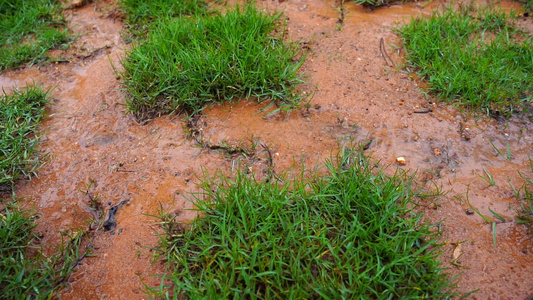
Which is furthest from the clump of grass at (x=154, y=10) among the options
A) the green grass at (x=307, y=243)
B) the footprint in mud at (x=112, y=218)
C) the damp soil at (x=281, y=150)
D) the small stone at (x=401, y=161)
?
the small stone at (x=401, y=161)

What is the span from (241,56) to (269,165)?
980 mm

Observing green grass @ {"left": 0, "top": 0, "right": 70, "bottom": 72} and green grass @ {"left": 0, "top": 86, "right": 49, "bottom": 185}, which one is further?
green grass @ {"left": 0, "top": 0, "right": 70, "bottom": 72}

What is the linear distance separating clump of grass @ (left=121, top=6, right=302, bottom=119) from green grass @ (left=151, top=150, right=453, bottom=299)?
863 millimetres

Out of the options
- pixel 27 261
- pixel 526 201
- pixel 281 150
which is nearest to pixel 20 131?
pixel 27 261

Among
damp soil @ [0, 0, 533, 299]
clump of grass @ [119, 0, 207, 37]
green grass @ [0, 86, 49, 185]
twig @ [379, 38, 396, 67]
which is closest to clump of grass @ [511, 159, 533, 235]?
damp soil @ [0, 0, 533, 299]

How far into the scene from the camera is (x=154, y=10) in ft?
12.5

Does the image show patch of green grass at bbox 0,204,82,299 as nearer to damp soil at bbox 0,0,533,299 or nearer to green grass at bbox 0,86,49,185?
damp soil at bbox 0,0,533,299

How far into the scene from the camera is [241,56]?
3.05 meters

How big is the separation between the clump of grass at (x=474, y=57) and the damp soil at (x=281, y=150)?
0.13 meters

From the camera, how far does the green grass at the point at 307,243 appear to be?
6.33 ft

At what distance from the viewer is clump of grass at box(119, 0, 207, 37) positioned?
3.79m

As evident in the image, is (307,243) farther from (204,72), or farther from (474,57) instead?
(474,57)

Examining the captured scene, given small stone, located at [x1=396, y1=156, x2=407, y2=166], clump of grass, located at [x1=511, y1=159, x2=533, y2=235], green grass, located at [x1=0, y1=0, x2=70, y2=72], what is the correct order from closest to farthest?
clump of grass, located at [x1=511, y1=159, x2=533, y2=235] < small stone, located at [x1=396, y1=156, x2=407, y2=166] < green grass, located at [x1=0, y1=0, x2=70, y2=72]

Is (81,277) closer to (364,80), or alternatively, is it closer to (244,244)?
(244,244)
